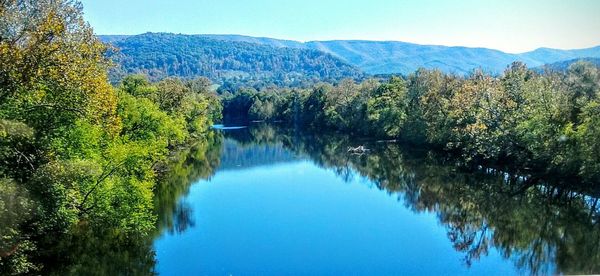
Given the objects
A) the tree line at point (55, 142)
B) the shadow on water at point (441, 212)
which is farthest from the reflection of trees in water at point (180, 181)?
the tree line at point (55, 142)

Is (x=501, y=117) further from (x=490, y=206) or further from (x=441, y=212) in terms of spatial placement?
(x=441, y=212)

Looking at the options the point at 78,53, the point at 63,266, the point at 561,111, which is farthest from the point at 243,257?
the point at 561,111

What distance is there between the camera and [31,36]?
13.8m

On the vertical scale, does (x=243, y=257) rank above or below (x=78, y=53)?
below

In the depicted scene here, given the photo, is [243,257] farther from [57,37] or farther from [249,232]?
[57,37]

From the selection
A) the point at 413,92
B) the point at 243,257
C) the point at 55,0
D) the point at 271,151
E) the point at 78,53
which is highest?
the point at 55,0

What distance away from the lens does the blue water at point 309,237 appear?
70.8 feet

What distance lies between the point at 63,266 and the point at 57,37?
10.0 metres

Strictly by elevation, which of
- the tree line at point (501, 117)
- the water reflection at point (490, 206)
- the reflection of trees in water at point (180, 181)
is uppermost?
the tree line at point (501, 117)

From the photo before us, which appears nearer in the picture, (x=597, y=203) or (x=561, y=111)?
(x=597, y=203)

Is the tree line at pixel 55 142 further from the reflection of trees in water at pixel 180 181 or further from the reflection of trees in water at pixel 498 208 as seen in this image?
the reflection of trees in water at pixel 498 208

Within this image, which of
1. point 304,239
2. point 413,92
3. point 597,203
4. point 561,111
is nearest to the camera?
point 304,239

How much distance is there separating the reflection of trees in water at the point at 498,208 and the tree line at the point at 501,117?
2.04 meters

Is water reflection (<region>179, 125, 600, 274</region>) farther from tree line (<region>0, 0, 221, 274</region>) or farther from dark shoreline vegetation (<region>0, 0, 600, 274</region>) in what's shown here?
tree line (<region>0, 0, 221, 274</region>)
